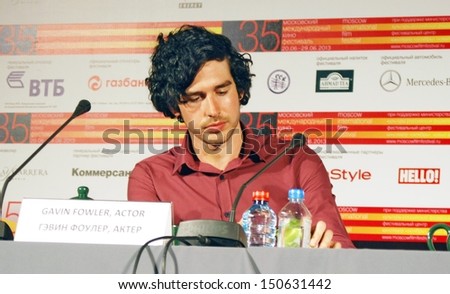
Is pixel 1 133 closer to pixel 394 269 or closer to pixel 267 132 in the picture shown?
pixel 267 132

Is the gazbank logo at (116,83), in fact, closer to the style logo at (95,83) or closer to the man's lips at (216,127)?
the style logo at (95,83)

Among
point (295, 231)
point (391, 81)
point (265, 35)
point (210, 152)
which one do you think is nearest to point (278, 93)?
point (265, 35)

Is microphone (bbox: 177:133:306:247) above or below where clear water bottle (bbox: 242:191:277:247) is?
above

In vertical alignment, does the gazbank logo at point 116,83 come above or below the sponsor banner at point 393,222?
above

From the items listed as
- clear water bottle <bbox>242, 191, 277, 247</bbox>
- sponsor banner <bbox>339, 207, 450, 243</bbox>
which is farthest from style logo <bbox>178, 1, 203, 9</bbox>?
clear water bottle <bbox>242, 191, 277, 247</bbox>

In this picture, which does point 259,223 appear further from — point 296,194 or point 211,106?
point 211,106

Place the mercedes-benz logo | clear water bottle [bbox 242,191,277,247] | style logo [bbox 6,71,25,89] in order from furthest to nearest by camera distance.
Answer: style logo [bbox 6,71,25,89], the mercedes-benz logo, clear water bottle [bbox 242,191,277,247]

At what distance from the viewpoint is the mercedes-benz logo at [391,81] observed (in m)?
4.16

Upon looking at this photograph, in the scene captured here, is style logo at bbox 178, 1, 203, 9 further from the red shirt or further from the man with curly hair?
the red shirt

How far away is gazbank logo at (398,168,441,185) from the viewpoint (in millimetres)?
4044

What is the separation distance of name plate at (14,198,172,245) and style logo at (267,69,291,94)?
6.98 ft

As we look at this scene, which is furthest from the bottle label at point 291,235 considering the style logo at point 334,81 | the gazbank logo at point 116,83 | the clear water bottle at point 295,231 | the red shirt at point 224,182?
the gazbank logo at point 116,83

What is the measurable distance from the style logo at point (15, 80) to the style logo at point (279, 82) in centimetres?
120

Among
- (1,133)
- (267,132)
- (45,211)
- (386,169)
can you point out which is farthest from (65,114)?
(45,211)
